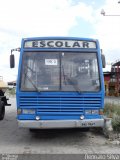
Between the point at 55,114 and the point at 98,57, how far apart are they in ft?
7.20

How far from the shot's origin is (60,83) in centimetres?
1077

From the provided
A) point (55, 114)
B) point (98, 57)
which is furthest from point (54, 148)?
point (98, 57)

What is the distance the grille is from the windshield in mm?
268

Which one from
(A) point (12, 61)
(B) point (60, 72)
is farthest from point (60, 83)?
(A) point (12, 61)

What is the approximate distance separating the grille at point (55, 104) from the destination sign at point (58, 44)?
161 cm

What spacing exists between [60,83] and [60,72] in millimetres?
341

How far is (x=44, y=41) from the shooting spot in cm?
1121

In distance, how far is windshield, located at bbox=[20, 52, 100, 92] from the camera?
10752 millimetres

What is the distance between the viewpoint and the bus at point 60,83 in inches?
414

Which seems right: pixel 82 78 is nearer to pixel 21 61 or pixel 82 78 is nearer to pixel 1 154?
pixel 21 61

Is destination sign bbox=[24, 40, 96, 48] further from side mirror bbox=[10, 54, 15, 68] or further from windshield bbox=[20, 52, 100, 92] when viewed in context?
side mirror bbox=[10, 54, 15, 68]

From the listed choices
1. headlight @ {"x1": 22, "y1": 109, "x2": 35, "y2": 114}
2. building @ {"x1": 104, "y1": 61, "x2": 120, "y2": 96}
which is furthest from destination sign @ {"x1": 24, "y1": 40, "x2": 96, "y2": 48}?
building @ {"x1": 104, "y1": 61, "x2": 120, "y2": 96}

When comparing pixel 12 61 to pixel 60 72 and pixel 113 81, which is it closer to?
pixel 60 72

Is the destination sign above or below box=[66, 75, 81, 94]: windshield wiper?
above
